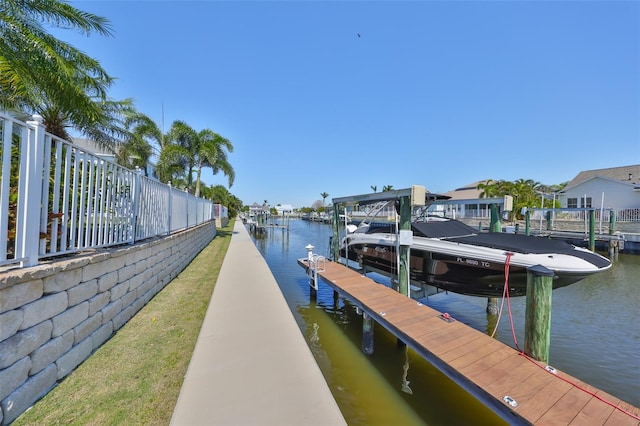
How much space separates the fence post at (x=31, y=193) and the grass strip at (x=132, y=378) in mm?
1314

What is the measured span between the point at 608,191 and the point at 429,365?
34702 millimetres

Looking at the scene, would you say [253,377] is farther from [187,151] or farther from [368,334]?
[187,151]

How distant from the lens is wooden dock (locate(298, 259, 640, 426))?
2.44 metres

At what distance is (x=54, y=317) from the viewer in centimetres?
276

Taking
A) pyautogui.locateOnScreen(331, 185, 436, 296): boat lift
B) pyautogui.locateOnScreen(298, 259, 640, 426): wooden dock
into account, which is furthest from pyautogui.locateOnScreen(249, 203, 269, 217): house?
pyautogui.locateOnScreen(298, 259, 640, 426): wooden dock

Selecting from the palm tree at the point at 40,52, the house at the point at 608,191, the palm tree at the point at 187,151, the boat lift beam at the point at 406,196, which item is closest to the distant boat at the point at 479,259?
the boat lift beam at the point at 406,196

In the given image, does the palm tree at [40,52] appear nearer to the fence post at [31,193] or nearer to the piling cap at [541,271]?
the fence post at [31,193]

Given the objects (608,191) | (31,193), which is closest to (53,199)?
(31,193)

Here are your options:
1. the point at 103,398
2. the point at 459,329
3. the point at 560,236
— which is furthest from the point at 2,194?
the point at 560,236

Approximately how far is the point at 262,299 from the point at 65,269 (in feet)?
11.1

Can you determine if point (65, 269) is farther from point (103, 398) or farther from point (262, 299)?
point (262, 299)

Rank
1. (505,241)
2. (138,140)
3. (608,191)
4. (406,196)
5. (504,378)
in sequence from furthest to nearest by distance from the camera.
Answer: (608,191)
(138,140)
(406,196)
(505,241)
(504,378)

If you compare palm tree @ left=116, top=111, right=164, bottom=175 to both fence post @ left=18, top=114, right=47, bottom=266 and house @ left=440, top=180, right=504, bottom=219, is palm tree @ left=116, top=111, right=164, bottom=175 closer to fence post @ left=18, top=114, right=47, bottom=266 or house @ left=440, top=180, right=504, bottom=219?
fence post @ left=18, top=114, right=47, bottom=266

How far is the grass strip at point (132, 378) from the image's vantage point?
7.94 ft
